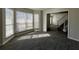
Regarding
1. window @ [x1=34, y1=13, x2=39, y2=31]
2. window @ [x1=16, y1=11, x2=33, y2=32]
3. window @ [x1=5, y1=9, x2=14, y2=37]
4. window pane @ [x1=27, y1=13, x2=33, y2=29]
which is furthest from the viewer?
window @ [x1=34, y1=13, x2=39, y2=31]

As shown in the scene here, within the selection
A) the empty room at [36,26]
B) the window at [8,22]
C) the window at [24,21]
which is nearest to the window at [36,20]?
the empty room at [36,26]

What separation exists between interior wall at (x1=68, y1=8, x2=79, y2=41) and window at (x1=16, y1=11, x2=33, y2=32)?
427 centimetres

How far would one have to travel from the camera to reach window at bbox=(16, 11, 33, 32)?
29.4ft

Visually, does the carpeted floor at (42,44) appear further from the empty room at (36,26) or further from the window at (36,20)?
the window at (36,20)

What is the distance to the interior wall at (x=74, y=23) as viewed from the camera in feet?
20.9

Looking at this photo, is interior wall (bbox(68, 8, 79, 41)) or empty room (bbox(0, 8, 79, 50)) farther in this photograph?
empty room (bbox(0, 8, 79, 50))

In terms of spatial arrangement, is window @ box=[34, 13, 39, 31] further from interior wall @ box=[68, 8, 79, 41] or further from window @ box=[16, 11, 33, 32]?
A: interior wall @ box=[68, 8, 79, 41]

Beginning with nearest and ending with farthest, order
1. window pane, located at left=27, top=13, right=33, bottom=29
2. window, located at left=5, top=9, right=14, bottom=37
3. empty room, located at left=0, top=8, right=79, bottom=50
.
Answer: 1. window, located at left=5, top=9, right=14, bottom=37
2. empty room, located at left=0, top=8, right=79, bottom=50
3. window pane, located at left=27, top=13, right=33, bottom=29

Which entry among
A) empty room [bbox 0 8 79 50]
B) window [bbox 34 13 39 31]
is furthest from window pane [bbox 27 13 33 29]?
window [bbox 34 13 39 31]

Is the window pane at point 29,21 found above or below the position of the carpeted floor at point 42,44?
above

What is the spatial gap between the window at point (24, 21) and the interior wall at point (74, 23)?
4.27 m
